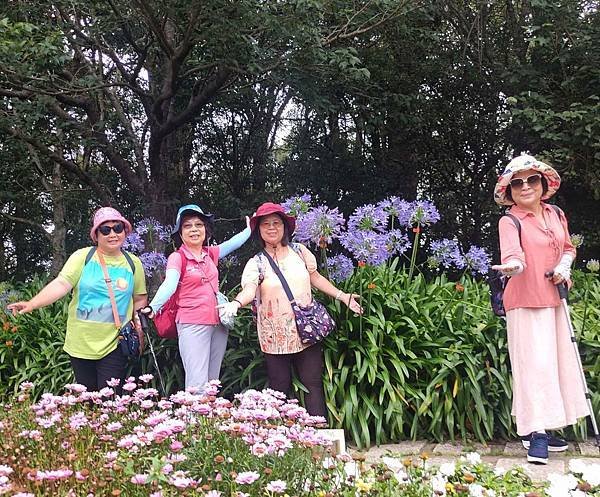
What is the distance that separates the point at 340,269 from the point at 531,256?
4.57 feet

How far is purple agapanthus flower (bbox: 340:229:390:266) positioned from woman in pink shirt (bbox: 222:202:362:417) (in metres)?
0.33

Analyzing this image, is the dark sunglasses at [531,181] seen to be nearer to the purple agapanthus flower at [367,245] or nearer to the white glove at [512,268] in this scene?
the white glove at [512,268]

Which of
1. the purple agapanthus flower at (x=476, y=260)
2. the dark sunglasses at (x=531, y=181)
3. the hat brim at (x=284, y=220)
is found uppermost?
the dark sunglasses at (x=531, y=181)

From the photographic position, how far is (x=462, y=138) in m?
9.22

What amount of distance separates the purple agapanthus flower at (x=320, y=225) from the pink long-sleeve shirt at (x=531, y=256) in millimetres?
1038

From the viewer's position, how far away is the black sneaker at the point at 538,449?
3.41 meters

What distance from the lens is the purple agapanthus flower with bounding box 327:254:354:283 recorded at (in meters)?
4.43

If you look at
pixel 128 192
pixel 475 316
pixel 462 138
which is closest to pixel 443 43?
pixel 462 138

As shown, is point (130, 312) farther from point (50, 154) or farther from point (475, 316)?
point (50, 154)

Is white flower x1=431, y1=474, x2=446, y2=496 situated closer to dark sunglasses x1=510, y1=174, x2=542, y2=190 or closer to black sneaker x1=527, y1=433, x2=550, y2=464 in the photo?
black sneaker x1=527, y1=433, x2=550, y2=464

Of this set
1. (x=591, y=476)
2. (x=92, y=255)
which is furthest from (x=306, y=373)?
(x=591, y=476)

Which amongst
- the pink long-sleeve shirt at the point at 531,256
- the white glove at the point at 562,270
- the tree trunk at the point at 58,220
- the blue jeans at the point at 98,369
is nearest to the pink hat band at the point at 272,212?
the blue jeans at the point at 98,369

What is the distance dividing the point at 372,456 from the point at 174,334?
1428 millimetres

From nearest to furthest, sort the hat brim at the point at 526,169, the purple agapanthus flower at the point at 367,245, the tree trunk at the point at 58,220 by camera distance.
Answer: the hat brim at the point at 526,169 → the purple agapanthus flower at the point at 367,245 → the tree trunk at the point at 58,220
